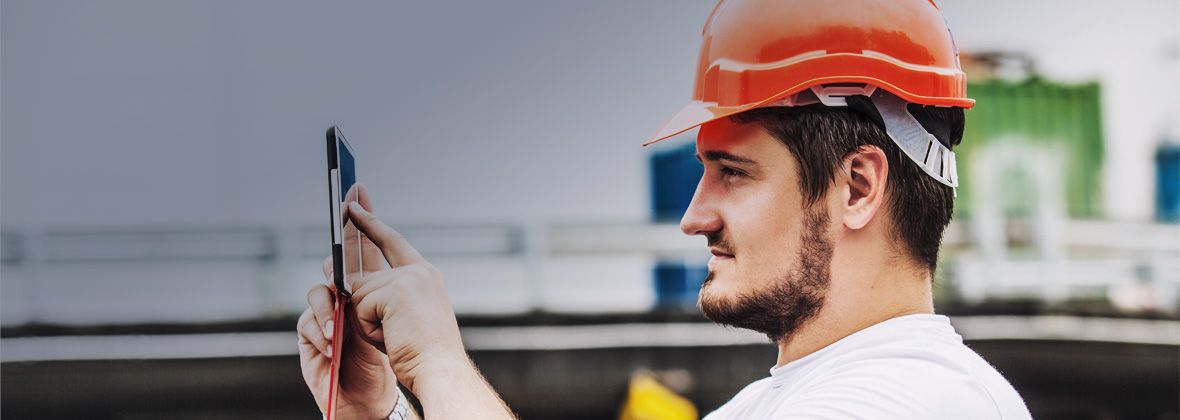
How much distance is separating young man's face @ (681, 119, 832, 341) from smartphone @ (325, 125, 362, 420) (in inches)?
18.0

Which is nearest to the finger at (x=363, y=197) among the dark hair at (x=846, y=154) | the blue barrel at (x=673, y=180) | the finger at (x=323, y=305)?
the finger at (x=323, y=305)

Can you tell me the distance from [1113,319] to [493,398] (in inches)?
378

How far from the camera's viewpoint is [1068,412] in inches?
373

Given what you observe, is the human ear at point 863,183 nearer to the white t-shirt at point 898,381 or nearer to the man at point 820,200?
the man at point 820,200

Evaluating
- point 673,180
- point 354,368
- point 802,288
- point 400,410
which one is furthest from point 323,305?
point 673,180

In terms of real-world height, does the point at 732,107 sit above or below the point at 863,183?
above

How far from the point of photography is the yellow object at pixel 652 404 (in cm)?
812

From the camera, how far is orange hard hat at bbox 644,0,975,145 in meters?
1.46

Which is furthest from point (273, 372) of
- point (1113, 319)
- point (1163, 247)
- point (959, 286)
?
point (1163, 247)

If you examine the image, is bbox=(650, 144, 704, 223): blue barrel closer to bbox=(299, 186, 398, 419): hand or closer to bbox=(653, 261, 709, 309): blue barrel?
bbox=(653, 261, 709, 309): blue barrel

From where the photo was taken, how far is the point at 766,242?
1440 millimetres

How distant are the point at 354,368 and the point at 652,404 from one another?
674 centimetres

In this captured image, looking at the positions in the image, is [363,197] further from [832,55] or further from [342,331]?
[832,55]

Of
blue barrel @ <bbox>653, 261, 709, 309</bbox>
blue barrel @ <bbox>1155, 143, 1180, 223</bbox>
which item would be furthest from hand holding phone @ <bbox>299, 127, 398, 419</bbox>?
blue barrel @ <bbox>1155, 143, 1180, 223</bbox>
